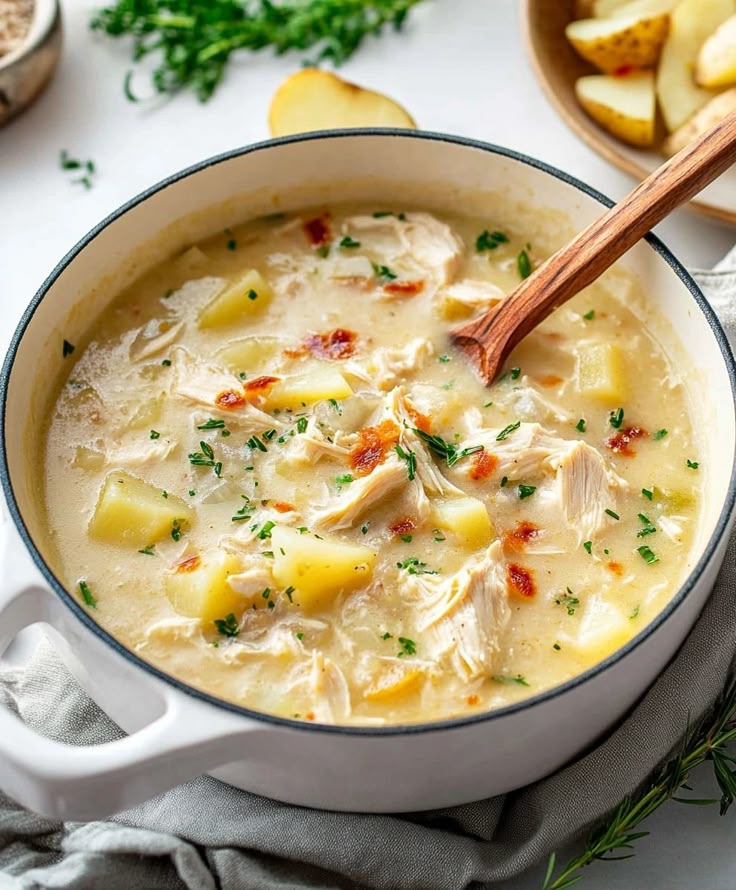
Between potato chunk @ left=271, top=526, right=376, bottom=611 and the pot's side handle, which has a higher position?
the pot's side handle

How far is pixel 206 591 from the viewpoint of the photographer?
253cm

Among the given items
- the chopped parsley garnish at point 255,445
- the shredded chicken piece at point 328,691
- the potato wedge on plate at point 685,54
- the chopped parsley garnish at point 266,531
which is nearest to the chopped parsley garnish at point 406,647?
the shredded chicken piece at point 328,691

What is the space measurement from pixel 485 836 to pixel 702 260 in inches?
77.5

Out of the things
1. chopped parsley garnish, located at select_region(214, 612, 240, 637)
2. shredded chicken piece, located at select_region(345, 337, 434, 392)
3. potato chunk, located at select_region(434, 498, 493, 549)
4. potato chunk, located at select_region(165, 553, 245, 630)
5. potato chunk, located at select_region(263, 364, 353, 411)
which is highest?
shredded chicken piece, located at select_region(345, 337, 434, 392)

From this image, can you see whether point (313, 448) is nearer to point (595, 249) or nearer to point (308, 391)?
point (308, 391)

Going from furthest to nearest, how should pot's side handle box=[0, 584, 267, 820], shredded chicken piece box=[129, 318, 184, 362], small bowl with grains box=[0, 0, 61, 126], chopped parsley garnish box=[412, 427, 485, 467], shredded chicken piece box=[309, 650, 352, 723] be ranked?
1. small bowl with grains box=[0, 0, 61, 126]
2. shredded chicken piece box=[129, 318, 184, 362]
3. chopped parsley garnish box=[412, 427, 485, 467]
4. shredded chicken piece box=[309, 650, 352, 723]
5. pot's side handle box=[0, 584, 267, 820]

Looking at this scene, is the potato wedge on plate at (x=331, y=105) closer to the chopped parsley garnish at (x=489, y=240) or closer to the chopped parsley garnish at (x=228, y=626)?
the chopped parsley garnish at (x=489, y=240)

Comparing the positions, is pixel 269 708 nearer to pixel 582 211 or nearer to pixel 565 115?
pixel 582 211

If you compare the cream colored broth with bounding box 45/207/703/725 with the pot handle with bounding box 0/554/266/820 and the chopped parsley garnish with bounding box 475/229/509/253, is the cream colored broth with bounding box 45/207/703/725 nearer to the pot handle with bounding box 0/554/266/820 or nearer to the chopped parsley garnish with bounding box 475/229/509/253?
the chopped parsley garnish with bounding box 475/229/509/253

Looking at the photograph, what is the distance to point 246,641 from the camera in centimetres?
251

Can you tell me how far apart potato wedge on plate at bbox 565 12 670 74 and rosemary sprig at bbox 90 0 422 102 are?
28.9 inches

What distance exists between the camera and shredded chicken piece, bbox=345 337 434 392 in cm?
297

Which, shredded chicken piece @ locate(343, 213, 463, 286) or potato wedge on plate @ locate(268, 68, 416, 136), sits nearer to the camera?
shredded chicken piece @ locate(343, 213, 463, 286)

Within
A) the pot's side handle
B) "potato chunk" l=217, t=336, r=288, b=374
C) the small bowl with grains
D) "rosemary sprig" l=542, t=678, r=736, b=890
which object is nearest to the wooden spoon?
"potato chunk" l=217, t=336, r=288, b=374
